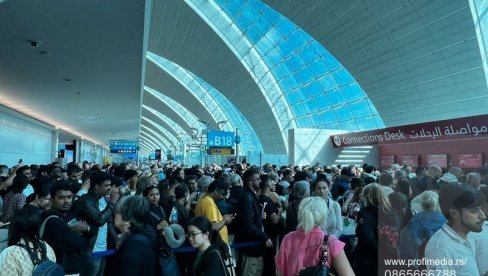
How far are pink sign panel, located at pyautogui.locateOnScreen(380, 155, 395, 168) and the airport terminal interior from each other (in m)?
0.06

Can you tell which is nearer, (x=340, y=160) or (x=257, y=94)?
(x=340, y=160)

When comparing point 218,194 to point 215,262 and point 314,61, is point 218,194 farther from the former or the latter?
point 314,61

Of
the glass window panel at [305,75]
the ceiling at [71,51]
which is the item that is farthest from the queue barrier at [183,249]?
the glass window panel at [305,75]

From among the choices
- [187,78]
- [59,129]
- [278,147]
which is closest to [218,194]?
[59,129]

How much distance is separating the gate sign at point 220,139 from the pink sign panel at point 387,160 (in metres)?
8.62

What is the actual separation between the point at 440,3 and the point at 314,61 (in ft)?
40.2

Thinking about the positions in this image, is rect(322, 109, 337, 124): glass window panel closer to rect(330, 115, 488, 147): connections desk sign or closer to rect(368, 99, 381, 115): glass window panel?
rect(368, 99, 381, 115): glass window panel

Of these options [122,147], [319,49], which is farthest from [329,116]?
[122,147]

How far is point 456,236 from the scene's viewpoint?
265cm

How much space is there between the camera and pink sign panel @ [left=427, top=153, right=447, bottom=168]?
18131 millimetres

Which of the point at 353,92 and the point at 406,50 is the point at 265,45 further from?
the point at 406,50

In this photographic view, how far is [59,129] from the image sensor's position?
3238 cm

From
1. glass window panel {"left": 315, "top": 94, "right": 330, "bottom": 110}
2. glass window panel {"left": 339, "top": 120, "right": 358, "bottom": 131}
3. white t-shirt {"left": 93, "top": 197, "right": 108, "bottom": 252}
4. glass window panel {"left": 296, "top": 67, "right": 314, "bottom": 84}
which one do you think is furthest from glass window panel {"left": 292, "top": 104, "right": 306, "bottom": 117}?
white t-shirt {"left": 93, "top": 197, "right": 108, "bottom": 252}

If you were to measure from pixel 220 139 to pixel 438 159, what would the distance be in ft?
38.2
